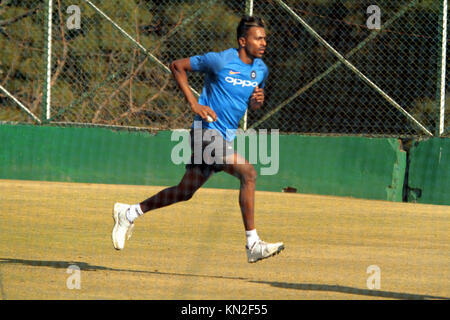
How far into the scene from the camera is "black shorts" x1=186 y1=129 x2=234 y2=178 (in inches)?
330

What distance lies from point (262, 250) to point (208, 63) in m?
1.57

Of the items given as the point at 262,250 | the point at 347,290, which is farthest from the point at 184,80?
the point at 347,290

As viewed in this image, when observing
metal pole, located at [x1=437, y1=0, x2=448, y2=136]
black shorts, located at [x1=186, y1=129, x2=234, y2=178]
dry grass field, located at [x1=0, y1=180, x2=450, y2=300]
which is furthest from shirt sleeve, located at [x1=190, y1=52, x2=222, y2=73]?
metal pole, located at [x1=437, y1=0, x2=448, y2=136]

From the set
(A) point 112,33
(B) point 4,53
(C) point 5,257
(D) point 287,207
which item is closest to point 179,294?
(C) point 5,257

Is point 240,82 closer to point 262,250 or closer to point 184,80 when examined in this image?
point 184,80

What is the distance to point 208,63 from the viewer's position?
27.7 feet

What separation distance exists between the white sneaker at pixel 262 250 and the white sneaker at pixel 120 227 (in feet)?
3.85

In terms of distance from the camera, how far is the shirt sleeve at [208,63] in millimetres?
8414

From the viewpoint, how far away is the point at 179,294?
6.95 m

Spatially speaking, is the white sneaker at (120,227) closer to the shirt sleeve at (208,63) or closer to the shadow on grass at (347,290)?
the shirt sleeve at (208,63)

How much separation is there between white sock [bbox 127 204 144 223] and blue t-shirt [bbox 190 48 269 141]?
0.95 meters

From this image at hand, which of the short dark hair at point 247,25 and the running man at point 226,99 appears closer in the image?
the running man at point 226,99

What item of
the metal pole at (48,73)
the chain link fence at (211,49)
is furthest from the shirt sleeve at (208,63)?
the metal pole at (48,73)

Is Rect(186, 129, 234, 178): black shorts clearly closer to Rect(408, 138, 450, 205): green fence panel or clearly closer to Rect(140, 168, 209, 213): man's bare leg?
Rect(140, 168, 209, 213): man's bare leg
